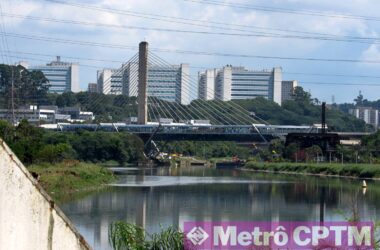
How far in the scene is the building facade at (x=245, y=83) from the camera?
186 metres

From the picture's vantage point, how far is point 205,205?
30156 millimetres

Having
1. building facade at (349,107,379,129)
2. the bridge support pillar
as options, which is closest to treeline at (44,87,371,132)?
the bridge support pillar

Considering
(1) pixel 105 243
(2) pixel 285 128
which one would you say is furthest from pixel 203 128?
(1) pixel 105 243

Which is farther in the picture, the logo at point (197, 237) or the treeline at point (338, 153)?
the treeline at point (338, 153)

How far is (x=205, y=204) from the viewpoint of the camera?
30656 mm

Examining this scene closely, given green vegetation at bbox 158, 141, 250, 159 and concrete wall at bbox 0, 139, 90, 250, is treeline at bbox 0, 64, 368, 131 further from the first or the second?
concrete wall at bbox 0, 139, 90, 250

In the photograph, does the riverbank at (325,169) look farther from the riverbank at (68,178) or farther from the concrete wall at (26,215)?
the concrete wall at (26,215)

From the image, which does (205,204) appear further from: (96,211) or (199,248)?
(199,248)

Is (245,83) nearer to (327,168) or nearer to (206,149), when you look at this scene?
(206,149)

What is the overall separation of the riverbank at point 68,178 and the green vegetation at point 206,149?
52.5m

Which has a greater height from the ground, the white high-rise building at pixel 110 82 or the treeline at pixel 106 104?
the white high-rise building at pixel 110 82

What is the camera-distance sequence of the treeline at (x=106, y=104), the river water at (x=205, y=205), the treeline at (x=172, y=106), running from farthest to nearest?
the treeline at (x=106, y=104)
the treeline at (x=172, y=106)
the river water at (x=205, y=205)

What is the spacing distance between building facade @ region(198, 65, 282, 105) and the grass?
362ft

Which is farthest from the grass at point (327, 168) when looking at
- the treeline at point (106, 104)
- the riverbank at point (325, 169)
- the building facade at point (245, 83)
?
the building facade at point (245, 83)
